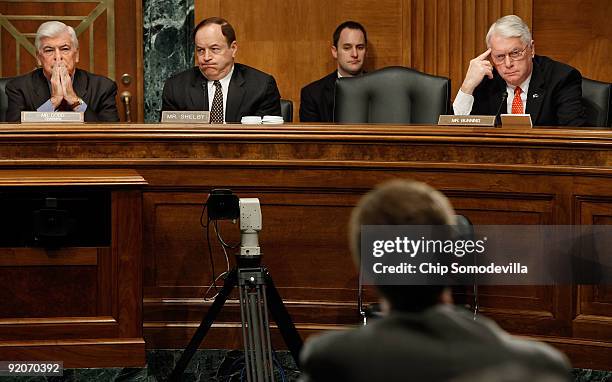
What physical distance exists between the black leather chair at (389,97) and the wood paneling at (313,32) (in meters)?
1.76

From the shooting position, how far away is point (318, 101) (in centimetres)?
603

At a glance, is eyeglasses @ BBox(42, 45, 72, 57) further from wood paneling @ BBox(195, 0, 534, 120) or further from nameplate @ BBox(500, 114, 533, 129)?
nameplate @ BBox(500, 114, 533, 129)

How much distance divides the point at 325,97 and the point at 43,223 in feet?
8.50

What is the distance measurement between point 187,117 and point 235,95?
922 mm

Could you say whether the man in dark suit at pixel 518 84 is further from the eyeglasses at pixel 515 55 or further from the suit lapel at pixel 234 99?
the suit lapel at pixel 234 99

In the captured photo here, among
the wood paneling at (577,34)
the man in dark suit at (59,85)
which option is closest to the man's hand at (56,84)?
the man in dark suit at (59,85)

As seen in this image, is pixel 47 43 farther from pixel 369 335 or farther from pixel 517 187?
pixel 369 335

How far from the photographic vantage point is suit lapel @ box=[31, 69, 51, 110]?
5211mm

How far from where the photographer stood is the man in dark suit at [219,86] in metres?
5.22

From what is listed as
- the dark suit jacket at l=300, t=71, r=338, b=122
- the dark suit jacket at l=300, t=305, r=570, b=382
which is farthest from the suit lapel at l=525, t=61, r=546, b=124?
the dark suit jacket at l=300, t=305, r=570, b=382

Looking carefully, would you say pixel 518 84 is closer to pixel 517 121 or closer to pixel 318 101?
pixel 517 121

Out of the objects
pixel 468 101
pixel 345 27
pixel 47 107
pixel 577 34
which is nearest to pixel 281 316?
pixel 468 101

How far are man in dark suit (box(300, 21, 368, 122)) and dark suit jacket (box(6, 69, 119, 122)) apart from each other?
108 cm

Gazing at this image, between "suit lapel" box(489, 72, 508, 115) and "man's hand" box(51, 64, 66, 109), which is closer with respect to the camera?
"suit lapel" box(489, 72, 508, 115)
